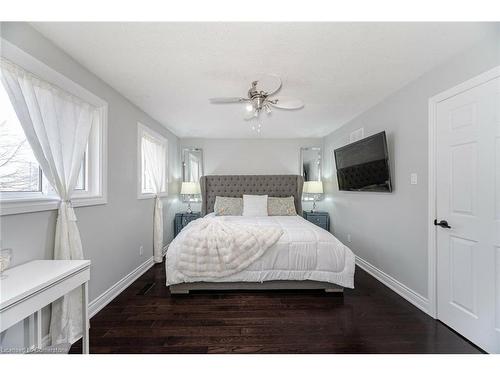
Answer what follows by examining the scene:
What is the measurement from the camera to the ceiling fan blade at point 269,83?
1961 mm

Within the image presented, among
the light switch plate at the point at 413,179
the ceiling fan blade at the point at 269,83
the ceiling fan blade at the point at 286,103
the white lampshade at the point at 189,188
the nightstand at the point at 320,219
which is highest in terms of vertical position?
the ceiling fan blade at the point at 269,83

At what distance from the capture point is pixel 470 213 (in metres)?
1.80

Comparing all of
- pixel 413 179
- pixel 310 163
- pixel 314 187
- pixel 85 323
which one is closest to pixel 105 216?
pixel 85 323

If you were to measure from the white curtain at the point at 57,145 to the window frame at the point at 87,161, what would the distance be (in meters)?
0.06

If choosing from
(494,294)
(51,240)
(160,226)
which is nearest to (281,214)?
(160,226)

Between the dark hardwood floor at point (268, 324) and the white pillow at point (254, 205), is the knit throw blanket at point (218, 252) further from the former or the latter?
the white pillow at point (254, 205)

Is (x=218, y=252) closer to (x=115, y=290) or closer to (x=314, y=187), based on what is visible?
(x=115, y=290)

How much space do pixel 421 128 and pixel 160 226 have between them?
386cm

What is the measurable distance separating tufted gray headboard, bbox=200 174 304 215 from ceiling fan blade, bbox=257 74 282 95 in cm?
287

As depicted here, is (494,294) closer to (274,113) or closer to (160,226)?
(274,113)

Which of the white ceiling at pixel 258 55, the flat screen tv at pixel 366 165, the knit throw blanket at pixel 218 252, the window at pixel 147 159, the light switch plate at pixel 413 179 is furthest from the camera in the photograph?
the window at pixel 147 159

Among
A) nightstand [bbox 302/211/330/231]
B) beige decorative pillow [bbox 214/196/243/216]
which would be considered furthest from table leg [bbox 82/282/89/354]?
nightstand [bbox 302/211/330/231]

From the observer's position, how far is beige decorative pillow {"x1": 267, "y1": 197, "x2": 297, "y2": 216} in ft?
14.5

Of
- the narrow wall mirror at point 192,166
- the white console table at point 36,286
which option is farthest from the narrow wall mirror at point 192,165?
the white console table at point 36,286
